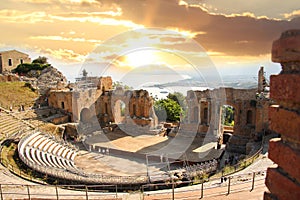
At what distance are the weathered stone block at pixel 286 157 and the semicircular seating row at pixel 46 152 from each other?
13.8 metres

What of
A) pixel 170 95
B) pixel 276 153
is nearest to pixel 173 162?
pixel 276 153

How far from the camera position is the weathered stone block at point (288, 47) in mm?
2053

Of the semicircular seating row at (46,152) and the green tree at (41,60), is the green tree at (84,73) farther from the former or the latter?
the semicircular seating row at (46,152)

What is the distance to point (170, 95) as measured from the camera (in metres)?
50.6

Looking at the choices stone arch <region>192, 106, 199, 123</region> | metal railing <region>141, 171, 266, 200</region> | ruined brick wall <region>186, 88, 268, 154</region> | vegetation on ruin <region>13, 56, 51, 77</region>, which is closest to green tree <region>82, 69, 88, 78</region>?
vegetation on ruin <region>13, 56, 51, 77</region>

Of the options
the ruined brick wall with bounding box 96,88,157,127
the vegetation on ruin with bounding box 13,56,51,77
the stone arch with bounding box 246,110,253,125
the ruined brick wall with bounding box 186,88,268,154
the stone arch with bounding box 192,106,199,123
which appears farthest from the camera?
the vegetation on ruin with bounding box 13,56,51,77

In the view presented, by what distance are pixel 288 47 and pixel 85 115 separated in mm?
28789

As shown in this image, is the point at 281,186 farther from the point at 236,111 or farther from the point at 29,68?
the point at 29,68

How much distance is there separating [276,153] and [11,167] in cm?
1404

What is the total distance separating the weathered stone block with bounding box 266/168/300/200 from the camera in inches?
82.2

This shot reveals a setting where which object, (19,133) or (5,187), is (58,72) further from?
(5,187)

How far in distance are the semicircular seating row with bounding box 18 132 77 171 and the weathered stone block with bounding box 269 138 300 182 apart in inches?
543

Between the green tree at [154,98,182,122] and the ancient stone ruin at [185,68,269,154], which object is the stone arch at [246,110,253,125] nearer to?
the ancient stone ruin at [185,68,269,154]

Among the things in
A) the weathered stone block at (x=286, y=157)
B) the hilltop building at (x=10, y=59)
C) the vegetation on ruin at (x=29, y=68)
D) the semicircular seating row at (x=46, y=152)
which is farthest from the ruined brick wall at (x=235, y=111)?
the hilltop building at (x=10, y=59)
